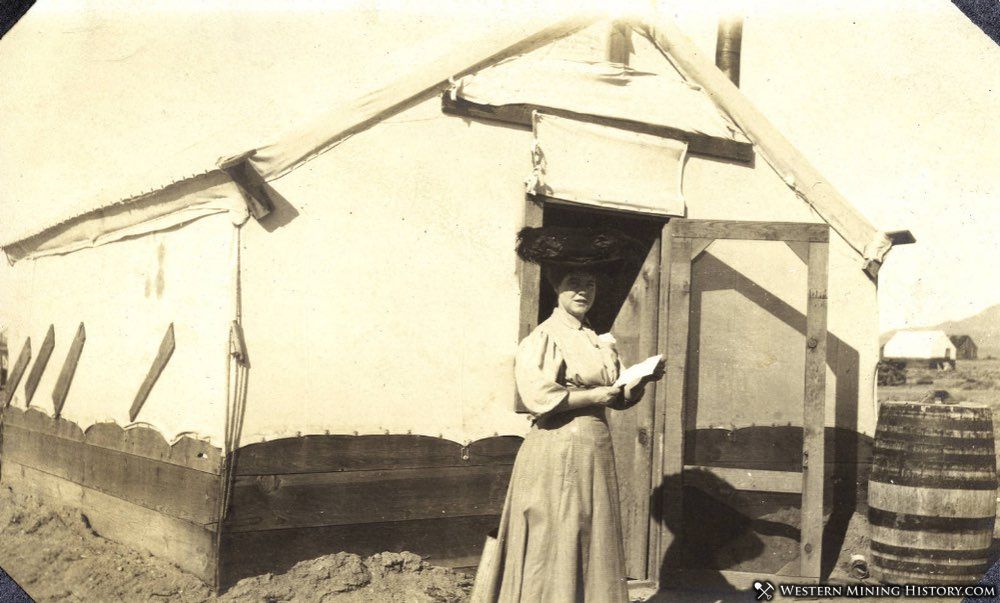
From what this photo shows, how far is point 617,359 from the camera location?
3.79m

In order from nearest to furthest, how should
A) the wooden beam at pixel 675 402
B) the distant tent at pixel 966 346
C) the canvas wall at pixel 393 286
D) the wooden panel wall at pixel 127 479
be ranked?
the wooden panel wall at pixel 127 479 < the canvas wall at pixel 393 286 < the wooden beam at pixel 675 402 < the distant tent at pixel 966 346

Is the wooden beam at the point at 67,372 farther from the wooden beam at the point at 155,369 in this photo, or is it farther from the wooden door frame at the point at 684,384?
the wooden door frame at the point at 684,384

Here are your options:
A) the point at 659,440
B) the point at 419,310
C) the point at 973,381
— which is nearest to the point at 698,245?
the point at 659,440

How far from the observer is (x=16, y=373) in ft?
16.0

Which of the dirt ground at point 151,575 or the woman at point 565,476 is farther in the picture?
the dirt ground at point 151,575

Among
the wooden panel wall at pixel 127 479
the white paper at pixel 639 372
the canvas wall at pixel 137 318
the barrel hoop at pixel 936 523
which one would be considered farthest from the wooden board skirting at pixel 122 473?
the barrel hoop at pixel 936 523

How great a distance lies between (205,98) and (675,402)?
3.09 m

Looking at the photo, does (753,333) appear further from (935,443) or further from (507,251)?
Answer: (507,251)

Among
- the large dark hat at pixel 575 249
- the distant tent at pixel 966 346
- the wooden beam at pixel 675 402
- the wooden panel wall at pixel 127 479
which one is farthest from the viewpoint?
the distant tent at pixel 966 346

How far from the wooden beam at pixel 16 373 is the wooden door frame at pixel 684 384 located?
3.54 m

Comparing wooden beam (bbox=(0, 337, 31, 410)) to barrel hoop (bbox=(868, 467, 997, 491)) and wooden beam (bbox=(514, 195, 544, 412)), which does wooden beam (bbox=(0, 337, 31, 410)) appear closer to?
wooden beam (bbox=(514, 195, 544, 412))

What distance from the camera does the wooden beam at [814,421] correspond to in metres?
4.94

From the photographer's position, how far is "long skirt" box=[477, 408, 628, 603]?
3457 millimetres

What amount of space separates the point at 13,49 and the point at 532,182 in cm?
265
